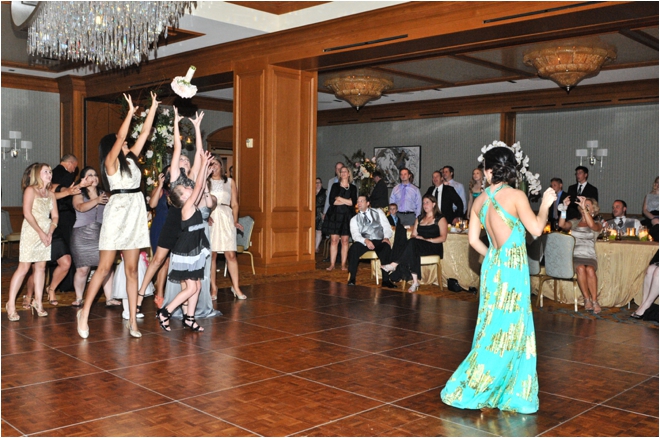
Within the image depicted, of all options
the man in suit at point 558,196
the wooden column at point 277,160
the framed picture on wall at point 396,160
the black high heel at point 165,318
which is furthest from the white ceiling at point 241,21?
the framed picture on wall at point 396,160

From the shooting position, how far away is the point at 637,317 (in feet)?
22.3

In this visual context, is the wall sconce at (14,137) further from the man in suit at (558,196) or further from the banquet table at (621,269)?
the banquet table at (621,269)

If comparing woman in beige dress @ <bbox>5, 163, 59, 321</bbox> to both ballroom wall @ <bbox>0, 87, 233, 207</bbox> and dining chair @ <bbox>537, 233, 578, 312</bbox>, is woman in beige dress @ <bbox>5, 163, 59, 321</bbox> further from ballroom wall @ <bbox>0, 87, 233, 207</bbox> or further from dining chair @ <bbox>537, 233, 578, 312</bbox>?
ballroom wall @ <bbox>0, 87, 233, 207</bbox>

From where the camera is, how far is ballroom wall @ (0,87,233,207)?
13.2 m

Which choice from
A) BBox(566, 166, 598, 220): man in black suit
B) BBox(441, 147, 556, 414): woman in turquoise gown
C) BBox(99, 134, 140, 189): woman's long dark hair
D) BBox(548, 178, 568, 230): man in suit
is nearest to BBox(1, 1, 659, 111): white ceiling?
BBox(566, 166, 598, 220): man in black suit

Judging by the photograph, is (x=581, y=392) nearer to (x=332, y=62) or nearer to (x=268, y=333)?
(x=268, y=333)

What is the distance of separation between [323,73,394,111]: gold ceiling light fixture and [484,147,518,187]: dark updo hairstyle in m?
8.16

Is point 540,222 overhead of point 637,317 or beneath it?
overhead

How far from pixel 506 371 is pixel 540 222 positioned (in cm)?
87

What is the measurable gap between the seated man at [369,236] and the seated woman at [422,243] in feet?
0.81

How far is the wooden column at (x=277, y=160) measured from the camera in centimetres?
968

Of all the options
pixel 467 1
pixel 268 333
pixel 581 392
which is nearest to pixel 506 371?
pixel 581 392

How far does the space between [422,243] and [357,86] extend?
4319 millimetres

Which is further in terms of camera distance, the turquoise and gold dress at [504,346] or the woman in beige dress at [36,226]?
the woman in beige dress at [36,226]
